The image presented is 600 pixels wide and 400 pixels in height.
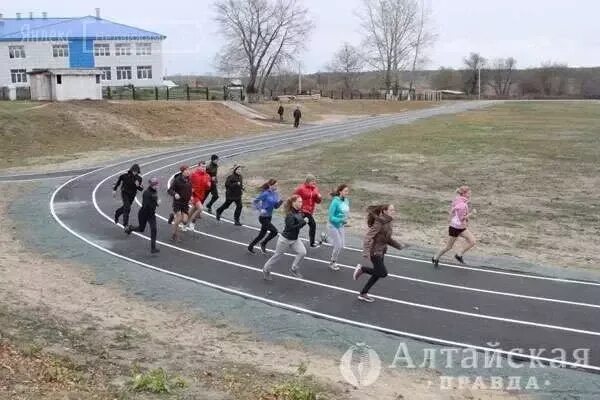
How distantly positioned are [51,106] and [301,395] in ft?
131

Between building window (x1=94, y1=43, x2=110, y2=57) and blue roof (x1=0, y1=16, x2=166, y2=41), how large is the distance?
705mm

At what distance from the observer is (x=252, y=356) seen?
9109mm

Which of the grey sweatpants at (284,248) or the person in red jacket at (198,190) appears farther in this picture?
the person in red jacket at (198,190)

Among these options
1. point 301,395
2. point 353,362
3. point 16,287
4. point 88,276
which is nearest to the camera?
point 301,395

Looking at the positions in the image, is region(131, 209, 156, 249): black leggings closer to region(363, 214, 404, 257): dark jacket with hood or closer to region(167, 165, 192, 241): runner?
region(167, 165, 192, 241): runner

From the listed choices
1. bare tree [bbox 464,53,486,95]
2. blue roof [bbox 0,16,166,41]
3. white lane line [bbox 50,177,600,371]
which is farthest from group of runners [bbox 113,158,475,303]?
bare tree [bbox 464,53,486,95]

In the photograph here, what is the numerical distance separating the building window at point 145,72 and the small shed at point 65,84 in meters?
22.1

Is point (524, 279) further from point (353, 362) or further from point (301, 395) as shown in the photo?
point (301, 395)

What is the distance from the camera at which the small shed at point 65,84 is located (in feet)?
154

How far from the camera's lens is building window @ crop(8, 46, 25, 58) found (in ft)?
222

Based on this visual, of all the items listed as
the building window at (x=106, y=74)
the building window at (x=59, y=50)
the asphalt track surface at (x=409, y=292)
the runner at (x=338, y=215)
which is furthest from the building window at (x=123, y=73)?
the runner at (x=338, y=215)

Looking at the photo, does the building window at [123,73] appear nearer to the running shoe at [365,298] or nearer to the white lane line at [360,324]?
the white lane line at [360,324]

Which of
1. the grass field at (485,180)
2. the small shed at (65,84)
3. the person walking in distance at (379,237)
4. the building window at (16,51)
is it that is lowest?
the grass field at (485,180)

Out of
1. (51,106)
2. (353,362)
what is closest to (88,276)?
(353,362)
